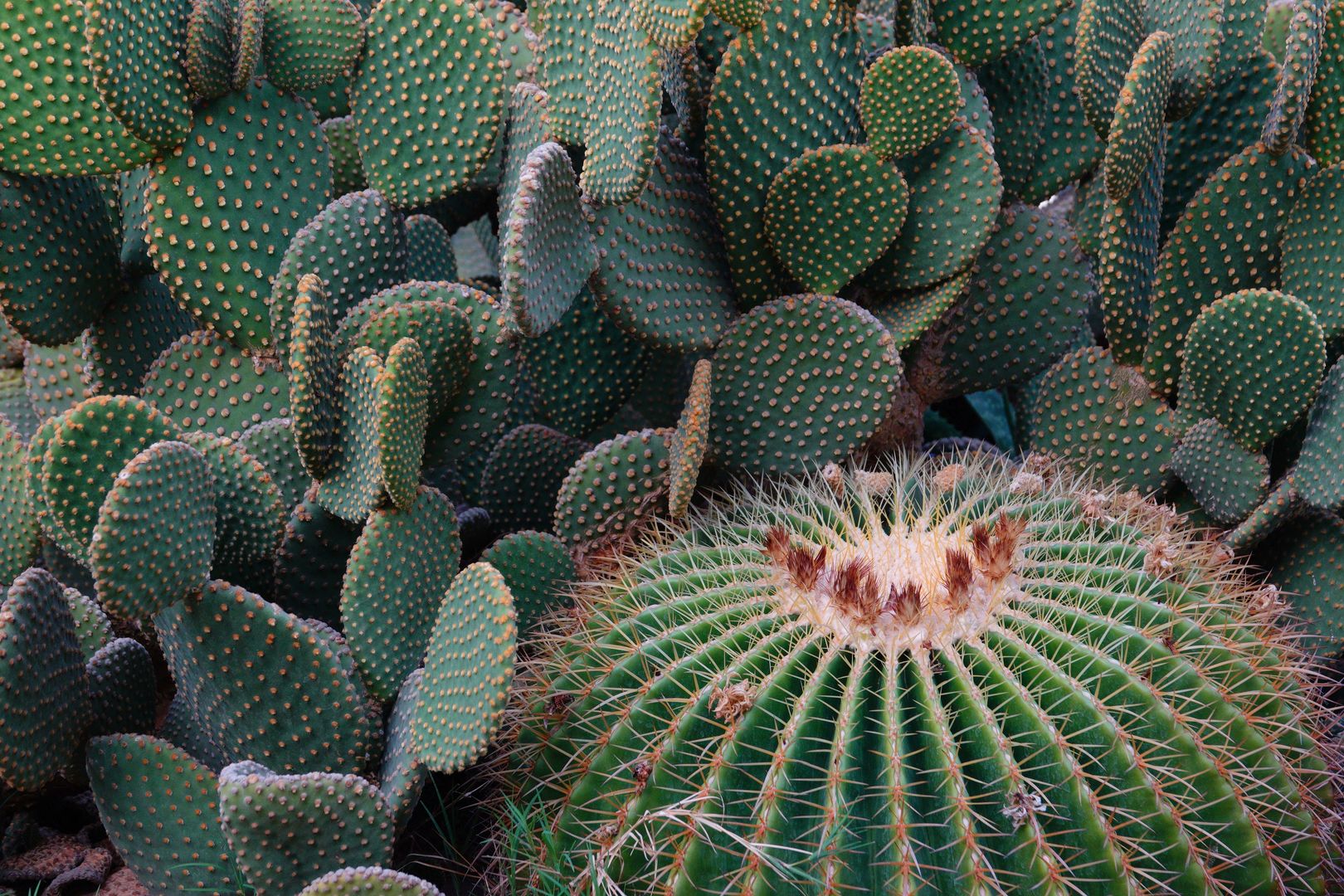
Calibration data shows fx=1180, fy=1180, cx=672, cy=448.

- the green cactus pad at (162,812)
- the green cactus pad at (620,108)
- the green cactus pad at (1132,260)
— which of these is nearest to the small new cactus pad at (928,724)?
the green cactus pad at (162,812)

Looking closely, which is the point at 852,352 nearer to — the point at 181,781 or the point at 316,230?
the point at 316,230

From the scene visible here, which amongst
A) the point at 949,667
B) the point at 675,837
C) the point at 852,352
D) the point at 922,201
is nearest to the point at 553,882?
the point at 675,837

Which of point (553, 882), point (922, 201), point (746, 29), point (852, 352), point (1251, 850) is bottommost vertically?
point (1251, 850)

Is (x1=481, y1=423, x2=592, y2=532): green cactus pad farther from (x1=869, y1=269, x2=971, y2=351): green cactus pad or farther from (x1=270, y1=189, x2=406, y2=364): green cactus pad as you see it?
(x1=869, y1=269, x2=971, y2=351): green cactus pad

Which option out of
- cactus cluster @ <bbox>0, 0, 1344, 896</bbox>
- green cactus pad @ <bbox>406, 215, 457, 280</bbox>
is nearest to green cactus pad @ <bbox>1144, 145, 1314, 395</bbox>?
cactus cluster @ <bbox>0, 0, 1344, 896</bbox>

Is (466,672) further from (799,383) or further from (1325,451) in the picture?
(1325,451)

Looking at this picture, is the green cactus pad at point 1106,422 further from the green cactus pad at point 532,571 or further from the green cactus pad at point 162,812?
the green cactus pad at point 162,812

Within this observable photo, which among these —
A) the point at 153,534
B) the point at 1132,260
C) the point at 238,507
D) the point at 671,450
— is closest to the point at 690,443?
the point at 671,450
